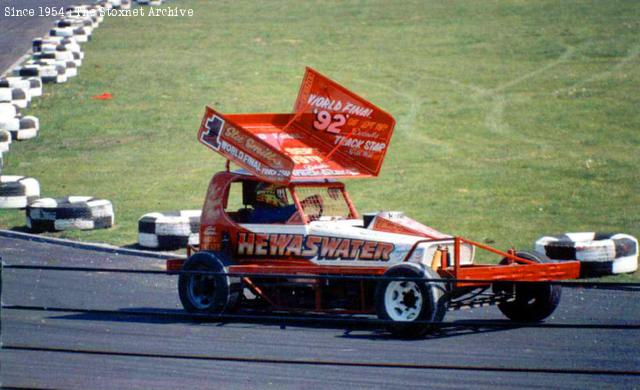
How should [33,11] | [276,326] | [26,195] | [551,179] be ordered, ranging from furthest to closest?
[33,11] < [551,179] < [26,195] < [276,326]

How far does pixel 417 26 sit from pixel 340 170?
25.5m

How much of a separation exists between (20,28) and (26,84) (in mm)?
12729

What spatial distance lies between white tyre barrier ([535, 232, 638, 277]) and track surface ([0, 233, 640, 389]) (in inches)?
45.3

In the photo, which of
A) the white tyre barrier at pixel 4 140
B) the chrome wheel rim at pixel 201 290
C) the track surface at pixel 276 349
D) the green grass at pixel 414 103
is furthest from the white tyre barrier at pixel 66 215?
the white tyre barrier at pixel 4 140

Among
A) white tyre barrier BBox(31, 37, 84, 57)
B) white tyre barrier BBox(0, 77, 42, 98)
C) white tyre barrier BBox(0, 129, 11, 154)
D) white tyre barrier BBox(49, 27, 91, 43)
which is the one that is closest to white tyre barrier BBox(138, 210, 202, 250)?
white tyre barrier BBox(0, 129, 11, 154)

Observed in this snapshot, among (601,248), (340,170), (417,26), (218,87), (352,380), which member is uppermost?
(417,26)

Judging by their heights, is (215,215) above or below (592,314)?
above

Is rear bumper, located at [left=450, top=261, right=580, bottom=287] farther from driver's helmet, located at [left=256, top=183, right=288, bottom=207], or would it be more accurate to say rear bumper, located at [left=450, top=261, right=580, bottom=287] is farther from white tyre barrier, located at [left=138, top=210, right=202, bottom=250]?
white tyre barrier, located at [left=138, top=210, right=202, bottom=250]

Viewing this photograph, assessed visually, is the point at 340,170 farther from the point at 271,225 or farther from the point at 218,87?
the point at 218,87

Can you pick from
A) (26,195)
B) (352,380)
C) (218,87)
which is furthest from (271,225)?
(218,87)

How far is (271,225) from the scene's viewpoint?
11.8 meters

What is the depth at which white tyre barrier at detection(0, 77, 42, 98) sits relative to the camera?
27078mm

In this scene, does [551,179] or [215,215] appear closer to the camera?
[215,215]

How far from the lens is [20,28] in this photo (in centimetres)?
3966
